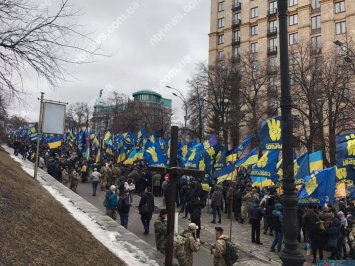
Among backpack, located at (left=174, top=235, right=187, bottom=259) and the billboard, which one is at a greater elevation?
the billboard

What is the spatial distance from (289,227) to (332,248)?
616 centimetres

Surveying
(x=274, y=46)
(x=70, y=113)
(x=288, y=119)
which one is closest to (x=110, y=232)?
(x=288, y=119)

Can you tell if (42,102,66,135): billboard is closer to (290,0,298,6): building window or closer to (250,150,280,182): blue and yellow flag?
(250,150,280,182): blue and yellow flag

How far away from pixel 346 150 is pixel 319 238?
300cm

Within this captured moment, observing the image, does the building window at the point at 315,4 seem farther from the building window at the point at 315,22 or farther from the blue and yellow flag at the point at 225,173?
the blue and yellow flag at the point at 225,173

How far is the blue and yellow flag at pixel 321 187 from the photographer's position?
10.7m

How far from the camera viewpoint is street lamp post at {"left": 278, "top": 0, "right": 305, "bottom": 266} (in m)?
5.55

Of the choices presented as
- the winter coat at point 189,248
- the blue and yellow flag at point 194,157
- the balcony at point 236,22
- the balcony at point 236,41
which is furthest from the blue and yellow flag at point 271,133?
the balcony at point 236,22

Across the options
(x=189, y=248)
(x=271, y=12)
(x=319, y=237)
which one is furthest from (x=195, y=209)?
(x=271, y=12)

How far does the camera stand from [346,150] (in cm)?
1180

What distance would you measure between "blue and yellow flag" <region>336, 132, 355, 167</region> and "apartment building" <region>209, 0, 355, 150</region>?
27.3 m

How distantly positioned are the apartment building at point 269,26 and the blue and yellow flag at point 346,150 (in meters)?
27.3

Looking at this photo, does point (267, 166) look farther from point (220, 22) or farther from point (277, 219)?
point (220, 22)

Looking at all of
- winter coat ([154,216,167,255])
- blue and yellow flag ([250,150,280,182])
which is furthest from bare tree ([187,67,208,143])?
winter coat ([154,216,167,255])
